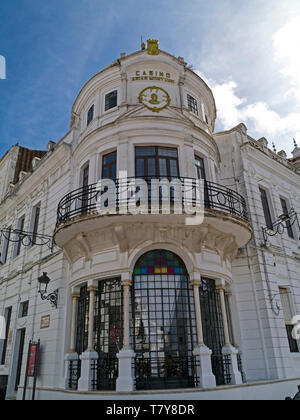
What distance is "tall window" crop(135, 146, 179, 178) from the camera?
1198 centimetres

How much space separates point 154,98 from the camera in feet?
43.5

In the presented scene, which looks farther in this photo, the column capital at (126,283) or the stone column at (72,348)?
the stone column at (72,348)

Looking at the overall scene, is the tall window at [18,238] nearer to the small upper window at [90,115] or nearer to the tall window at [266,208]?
the small upper window at [90,115]

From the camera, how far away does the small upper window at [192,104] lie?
14289 millimetres

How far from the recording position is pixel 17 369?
49.3 feet

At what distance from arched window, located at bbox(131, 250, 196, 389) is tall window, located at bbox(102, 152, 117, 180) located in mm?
3367

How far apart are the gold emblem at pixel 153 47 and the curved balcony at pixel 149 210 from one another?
19.6 ft

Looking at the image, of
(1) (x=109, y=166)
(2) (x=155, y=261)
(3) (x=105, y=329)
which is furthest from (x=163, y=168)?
(3) (x=105, y=329)

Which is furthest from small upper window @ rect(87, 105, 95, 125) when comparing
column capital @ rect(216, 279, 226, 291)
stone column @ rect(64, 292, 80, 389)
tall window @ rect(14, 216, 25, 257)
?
column capital @ rect(216, 279, 226, 291)

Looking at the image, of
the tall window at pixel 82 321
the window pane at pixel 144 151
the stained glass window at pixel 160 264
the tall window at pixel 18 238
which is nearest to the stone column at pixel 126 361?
the stained glass window at pixel 160 264

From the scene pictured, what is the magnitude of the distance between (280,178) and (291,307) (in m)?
6.87

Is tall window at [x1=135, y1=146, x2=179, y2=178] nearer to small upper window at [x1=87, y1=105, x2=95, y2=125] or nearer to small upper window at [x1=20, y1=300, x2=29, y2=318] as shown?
small upper window at [x1=87, y1=105, x2=95, y2=125]

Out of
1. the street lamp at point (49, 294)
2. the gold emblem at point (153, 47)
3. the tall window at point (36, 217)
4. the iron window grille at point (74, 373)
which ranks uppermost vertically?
the gold emblem at point (153, 47)

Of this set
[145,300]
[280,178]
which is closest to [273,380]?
A: [145,300]
